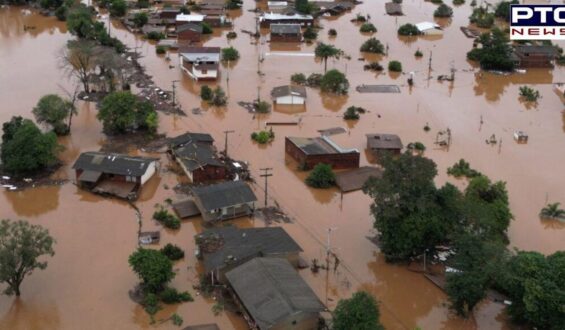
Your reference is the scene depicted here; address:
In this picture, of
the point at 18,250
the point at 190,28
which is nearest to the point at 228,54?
the point at 190,28

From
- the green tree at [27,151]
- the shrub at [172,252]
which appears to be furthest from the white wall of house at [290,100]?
the shrub at [172,252]

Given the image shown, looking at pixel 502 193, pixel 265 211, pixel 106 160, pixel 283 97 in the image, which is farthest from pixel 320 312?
pixel 283 97

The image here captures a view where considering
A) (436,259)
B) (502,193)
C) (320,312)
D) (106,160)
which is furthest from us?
(106,160)

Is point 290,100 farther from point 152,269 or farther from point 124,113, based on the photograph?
point 152,269

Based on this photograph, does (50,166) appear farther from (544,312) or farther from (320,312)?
(544,312)

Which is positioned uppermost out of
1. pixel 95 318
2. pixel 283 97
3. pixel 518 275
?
pixel 283 97

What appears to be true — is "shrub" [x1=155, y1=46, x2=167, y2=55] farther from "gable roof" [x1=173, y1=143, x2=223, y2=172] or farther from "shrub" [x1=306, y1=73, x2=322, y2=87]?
"gable roof" [x1=173, y1=143, x2=223, y2=172]

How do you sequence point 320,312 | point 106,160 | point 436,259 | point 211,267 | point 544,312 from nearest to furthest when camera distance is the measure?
1. point 544,312
2. point 320,312
3. point 211,267
4. point 436,259
5. point 106,160

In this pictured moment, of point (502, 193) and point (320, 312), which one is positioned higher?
point (502, 193)
